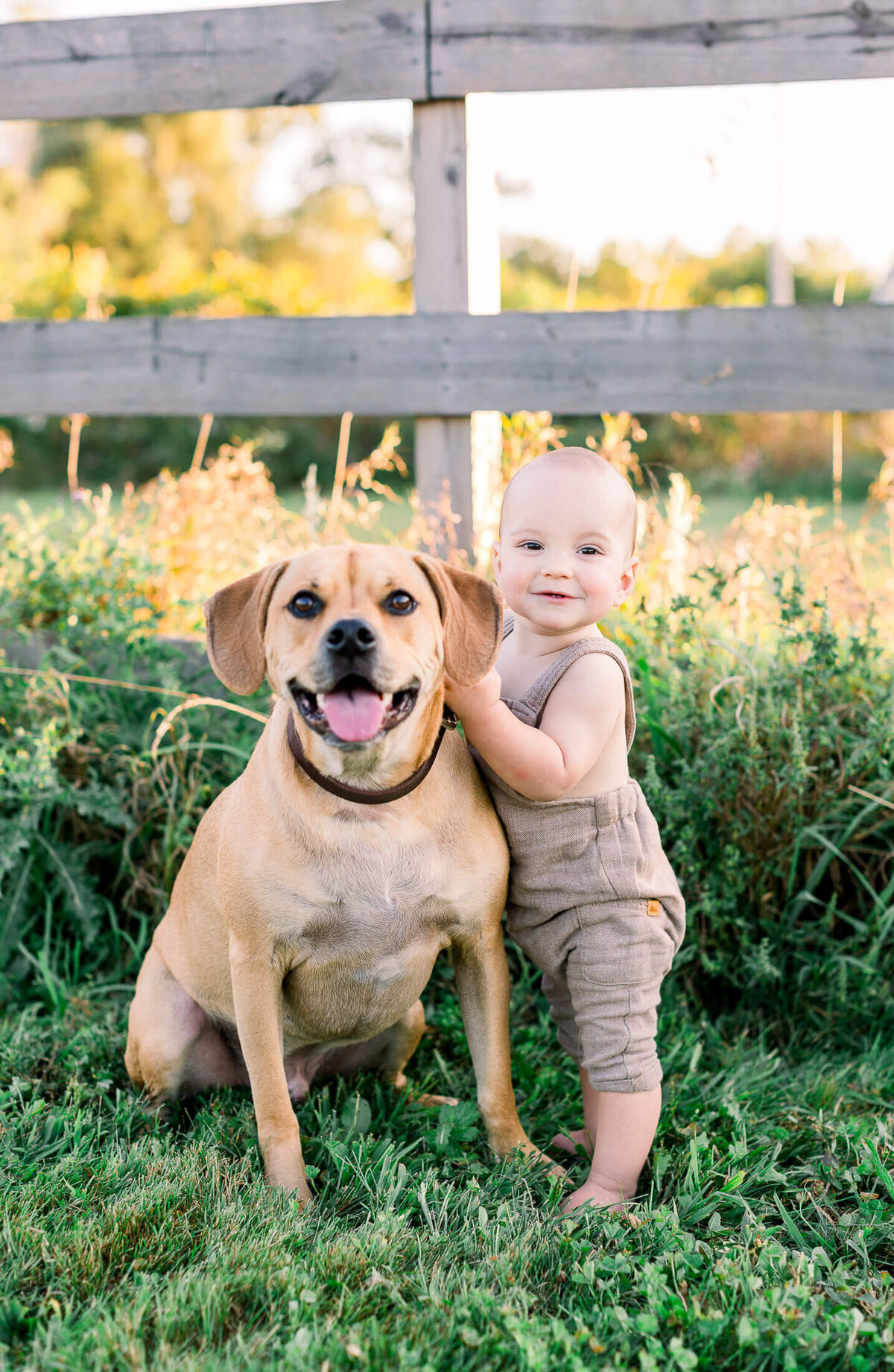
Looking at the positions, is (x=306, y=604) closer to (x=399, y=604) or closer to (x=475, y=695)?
(x=399, y=604)

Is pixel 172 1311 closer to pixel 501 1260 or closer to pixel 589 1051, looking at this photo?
pixel 501 1260

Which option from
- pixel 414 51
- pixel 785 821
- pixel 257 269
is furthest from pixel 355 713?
pixel 257 269

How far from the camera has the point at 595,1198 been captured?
89.4 inches

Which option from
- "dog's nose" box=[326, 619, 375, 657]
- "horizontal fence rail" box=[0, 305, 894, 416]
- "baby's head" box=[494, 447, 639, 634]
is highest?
"horizontal fence rail" box=[0, 305, 894, 416]

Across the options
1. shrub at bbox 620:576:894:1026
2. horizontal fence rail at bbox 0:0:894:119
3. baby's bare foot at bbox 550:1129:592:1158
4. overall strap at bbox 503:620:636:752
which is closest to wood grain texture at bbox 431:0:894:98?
horizontal fence rail at bbox 0:0:894:119

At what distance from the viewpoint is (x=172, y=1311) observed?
175 centimetres

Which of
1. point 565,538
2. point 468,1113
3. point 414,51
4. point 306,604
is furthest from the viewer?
point 414,51

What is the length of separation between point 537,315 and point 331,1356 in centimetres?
311

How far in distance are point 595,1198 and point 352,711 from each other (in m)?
1.14

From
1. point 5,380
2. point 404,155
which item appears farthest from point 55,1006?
point 404,155

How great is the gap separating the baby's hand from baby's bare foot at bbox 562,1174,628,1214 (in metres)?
1.00

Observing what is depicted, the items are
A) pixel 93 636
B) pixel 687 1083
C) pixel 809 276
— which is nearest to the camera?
pixel 687 1083

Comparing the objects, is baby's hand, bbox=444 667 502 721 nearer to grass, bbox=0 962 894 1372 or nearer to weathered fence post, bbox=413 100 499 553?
grass, bbox=0 962 894 1372

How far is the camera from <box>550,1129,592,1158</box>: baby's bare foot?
253 centimetres
